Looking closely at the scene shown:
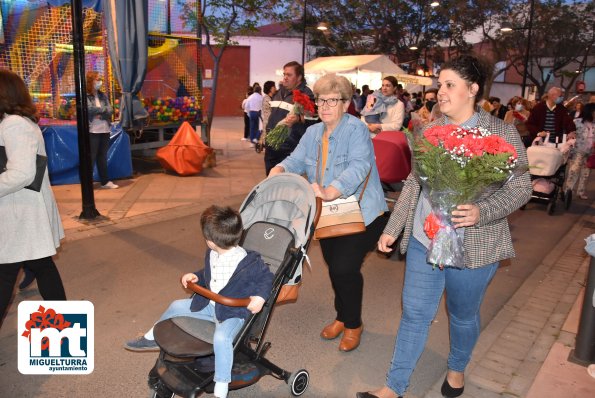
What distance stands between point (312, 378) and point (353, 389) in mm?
289

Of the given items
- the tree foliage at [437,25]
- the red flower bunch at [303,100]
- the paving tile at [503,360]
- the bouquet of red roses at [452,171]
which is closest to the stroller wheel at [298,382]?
the bouquet of red roses at [452,171]

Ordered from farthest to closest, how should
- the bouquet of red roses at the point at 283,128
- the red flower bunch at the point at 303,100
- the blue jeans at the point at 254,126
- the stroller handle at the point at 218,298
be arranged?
the blue jeans at the point at 254,126
the bouquet of red roses at the point at 283,128
the red flower bunch at the point at 303,100
the stroller handle at the point at 218,298

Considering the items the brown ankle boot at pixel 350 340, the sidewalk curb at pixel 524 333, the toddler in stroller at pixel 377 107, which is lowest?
the sidewalk curb at pixel 524 333

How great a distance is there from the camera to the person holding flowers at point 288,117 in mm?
6152

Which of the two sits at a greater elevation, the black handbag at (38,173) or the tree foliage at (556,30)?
the tree foliage at (556,30)

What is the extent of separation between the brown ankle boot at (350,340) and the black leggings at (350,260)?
0.15 m

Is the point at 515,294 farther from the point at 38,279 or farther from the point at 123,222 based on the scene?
the point at 123,222

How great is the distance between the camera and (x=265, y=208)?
356 centimetres

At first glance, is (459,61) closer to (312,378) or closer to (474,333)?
(474,333)

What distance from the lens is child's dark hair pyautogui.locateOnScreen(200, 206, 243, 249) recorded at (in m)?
2.92

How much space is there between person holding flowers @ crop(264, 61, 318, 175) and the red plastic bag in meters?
4.12

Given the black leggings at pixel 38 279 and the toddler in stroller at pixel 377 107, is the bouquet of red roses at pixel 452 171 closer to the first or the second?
the black leggings at pixel 38 279

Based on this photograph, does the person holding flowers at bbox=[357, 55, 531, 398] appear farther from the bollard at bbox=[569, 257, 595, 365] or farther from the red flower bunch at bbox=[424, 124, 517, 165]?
the bollard at bbox=[569, 257, 595, 365]

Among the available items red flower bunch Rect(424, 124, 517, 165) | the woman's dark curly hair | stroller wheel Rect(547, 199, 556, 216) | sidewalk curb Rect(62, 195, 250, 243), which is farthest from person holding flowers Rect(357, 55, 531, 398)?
stroller wheel Rect(547, 199, 556, 216)
